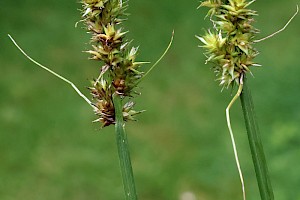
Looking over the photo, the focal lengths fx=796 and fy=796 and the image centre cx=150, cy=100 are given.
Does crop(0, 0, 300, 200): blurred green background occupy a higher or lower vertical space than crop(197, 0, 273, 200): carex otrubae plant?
higher

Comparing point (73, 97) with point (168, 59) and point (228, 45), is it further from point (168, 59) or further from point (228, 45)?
point (228, 45)

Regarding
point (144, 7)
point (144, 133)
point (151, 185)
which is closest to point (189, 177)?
point (151, 185)

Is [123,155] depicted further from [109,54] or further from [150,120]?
[150,120]

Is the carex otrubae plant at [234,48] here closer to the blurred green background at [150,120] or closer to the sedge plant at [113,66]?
the sedge plant at [113,66]

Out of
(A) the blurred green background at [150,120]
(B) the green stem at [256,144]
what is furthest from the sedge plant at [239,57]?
(A) the blurred green background at [150,120]

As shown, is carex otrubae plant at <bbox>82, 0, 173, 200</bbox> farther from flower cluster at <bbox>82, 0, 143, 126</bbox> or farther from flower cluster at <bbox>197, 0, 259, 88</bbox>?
flower cluster at <bbox>197, 0, 259, 88</bbox>

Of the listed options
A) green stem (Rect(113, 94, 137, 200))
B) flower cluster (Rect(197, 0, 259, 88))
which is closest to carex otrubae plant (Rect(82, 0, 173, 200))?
green stem (Rect(113, 94, 137, 200))
